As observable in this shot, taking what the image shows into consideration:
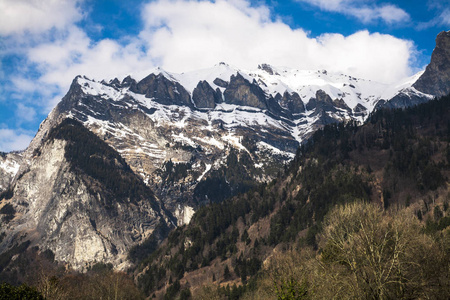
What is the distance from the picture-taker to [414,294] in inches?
1526

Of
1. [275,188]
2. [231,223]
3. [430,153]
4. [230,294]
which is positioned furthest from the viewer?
[275,188]

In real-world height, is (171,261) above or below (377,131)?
below

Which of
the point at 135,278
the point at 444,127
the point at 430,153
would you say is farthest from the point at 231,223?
the point at 444,127

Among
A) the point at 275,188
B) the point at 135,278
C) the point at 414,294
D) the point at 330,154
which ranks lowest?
the point at 135,278

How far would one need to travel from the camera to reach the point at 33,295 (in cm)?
4356

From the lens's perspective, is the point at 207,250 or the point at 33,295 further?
the point at 207,250

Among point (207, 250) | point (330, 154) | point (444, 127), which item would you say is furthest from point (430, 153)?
point (207, 250)

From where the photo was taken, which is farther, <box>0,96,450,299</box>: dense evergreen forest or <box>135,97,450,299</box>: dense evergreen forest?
<box>135,97,450,299</box>: dense evergreen forest

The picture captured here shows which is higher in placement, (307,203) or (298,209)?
(307,203)

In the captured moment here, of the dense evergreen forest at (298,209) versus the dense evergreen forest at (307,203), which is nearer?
the dense evergreen forest at (298,209)

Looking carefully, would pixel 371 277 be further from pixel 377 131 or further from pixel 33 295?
pixel 377 131

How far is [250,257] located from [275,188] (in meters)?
50.7

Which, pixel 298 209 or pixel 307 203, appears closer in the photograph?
pixel 298 209

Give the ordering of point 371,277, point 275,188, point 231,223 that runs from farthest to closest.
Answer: point 275,188 → point 231,223 → point 371,277
